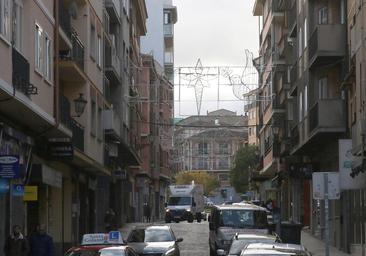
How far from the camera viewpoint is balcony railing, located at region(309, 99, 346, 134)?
3422cm

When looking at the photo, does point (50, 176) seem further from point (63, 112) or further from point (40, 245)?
point (40, 245)

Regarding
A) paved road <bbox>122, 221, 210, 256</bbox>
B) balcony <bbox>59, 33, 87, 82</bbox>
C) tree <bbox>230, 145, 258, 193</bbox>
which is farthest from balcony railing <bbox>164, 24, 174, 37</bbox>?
balcony <bbox>59, 33, 87, 82</bbox>

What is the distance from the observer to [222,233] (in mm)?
27703

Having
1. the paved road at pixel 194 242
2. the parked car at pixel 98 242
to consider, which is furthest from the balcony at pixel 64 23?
the parked car at pixel 98 242

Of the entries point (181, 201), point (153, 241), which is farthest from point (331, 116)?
point (181, 201)

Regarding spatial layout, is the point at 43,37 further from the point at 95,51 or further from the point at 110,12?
the point at 110,12

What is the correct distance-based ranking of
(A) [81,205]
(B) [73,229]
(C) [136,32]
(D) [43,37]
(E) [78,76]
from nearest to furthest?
(D) [43,37]
(E) [78,76]
(B) [73,229]
(A) [81,205]
(C) [136,32]

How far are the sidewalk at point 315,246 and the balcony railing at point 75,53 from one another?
11.1m

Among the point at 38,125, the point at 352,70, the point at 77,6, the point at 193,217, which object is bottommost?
the point at 193,217

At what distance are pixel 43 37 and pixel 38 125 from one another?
8.29ft

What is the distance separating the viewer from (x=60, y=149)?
2767cm

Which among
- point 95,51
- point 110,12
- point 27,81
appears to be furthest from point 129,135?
point 27,81

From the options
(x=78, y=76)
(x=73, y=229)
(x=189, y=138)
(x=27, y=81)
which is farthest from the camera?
(x=189, y=138)

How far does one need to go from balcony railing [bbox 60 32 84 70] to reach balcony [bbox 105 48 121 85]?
8.91 meters
